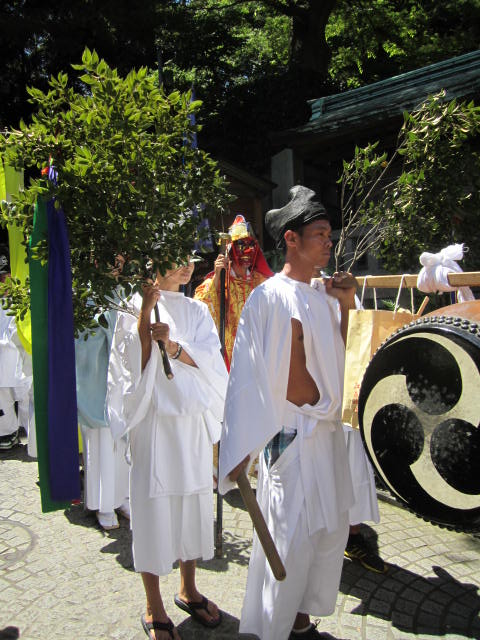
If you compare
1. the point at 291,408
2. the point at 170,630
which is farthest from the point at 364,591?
the point at 291,408

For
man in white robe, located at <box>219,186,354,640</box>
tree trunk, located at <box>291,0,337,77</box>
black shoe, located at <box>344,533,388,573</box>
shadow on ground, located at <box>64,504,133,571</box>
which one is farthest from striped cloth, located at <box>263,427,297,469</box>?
tree trunk, located at <box>291,0,337,77</box>

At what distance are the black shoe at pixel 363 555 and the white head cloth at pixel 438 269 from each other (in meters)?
1.80

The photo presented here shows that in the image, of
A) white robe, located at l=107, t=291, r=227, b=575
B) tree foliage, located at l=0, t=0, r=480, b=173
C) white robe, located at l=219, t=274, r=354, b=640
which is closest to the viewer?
white robe, located at l=219, t=274, r=354, b=640

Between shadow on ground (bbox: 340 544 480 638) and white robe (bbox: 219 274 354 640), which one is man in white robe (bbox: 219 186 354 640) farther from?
shadow on ground (bbox: 340 544 480 638)

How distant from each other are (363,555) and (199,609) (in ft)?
3.80

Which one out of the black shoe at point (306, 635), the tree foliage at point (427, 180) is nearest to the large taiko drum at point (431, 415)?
the tree foliage at point (427, 180)

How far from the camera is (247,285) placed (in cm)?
537

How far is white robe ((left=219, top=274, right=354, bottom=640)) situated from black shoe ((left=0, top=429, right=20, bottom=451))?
4901 millimetres

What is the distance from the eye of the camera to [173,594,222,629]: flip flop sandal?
2896mm

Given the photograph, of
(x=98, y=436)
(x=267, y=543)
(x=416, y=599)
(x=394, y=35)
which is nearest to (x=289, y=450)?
(x=267, y=543)

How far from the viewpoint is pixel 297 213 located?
2.67m

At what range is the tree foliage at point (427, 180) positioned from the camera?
256 centimetres

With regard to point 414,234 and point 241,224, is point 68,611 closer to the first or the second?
point 414,234

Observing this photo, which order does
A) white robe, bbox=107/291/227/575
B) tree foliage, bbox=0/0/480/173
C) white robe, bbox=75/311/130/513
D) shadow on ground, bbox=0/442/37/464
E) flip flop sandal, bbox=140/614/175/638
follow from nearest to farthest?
flip flop sandal, bbox=140/614/175/638, white robe, bbox=107/291/227/575, white robe, bbox=75/311/130/513, shadow on ground, bbox=0/442/37/464, tree foliage, bbox=0/0/480/173
